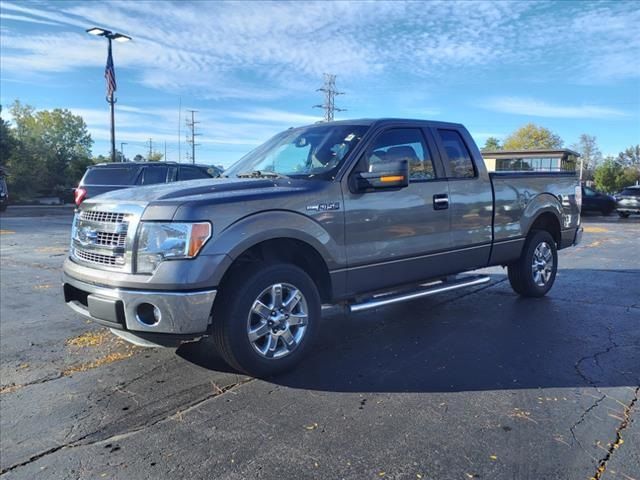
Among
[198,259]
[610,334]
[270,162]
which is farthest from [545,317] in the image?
[198,259]

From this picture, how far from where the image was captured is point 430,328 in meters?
5.20

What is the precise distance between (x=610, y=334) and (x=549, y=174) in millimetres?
2374

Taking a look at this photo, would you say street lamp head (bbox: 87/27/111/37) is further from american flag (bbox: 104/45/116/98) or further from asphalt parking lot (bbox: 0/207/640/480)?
asphalt parking lot (bbox: 0/207/640/480)

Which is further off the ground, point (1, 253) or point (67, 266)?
point (67, 266)

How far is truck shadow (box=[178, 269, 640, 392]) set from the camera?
3.83 metres

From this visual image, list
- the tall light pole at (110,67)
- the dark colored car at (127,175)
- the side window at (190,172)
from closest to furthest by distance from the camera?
the dark colored car at (127,175) < the side window at (190,172) < the tall light pole at (110,67)

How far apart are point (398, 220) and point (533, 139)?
9885cm

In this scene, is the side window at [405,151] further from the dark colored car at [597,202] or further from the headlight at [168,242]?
the dark colored car at [597,202]

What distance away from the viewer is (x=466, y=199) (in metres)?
5.40

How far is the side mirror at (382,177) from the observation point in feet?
13.7

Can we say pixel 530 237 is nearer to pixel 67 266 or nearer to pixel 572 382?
pixel 572 382

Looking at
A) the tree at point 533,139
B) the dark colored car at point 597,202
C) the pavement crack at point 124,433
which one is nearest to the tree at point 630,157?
the tree at point 533,139

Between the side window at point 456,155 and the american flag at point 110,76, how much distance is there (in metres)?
19.8

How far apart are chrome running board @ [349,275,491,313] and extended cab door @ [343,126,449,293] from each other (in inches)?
4.7
